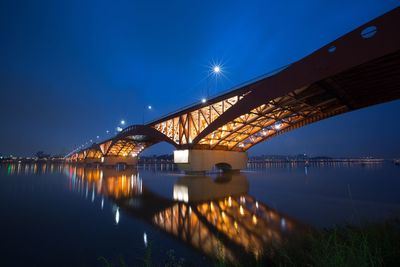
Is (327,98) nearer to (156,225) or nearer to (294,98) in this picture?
(294,98)

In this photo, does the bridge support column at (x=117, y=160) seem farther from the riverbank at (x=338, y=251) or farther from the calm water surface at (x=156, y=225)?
the riverbank at (x=338, y=251)

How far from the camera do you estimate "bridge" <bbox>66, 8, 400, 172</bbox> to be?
14.0m

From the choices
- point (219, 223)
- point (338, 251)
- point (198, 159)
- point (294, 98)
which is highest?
point (294, 98)

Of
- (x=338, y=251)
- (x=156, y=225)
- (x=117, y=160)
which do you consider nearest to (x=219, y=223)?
(x=156, y=225)

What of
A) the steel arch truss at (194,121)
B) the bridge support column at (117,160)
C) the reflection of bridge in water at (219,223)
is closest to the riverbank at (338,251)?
the reflection of bridge in water at (219,223)

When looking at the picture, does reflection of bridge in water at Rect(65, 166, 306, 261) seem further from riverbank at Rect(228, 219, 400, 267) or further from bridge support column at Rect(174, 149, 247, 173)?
bridge support column at Rect(174, 149, 247, 173)

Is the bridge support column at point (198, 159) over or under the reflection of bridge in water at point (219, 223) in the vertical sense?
over

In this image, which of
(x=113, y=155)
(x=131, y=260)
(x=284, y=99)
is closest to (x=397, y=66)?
(x=284, y=99)

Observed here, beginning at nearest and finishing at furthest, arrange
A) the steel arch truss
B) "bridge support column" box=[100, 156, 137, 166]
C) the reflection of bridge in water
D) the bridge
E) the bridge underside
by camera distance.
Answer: the reflection of bridge in water, the bridge, the bridge underside, the steel arch truss, "bridge support column" box=[100, 156, 137, 166]

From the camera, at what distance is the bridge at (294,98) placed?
14.0 metres

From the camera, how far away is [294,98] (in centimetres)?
2325

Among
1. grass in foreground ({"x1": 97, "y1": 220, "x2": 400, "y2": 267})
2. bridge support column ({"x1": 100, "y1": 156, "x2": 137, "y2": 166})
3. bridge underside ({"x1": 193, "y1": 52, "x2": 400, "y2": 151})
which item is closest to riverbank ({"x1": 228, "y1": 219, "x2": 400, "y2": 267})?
grass in foreground ({"x1": 97, "y1": 220, "x2": 400, "y2": 267})

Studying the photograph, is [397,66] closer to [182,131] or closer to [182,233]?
[182,233]

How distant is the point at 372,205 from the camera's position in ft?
40.9
